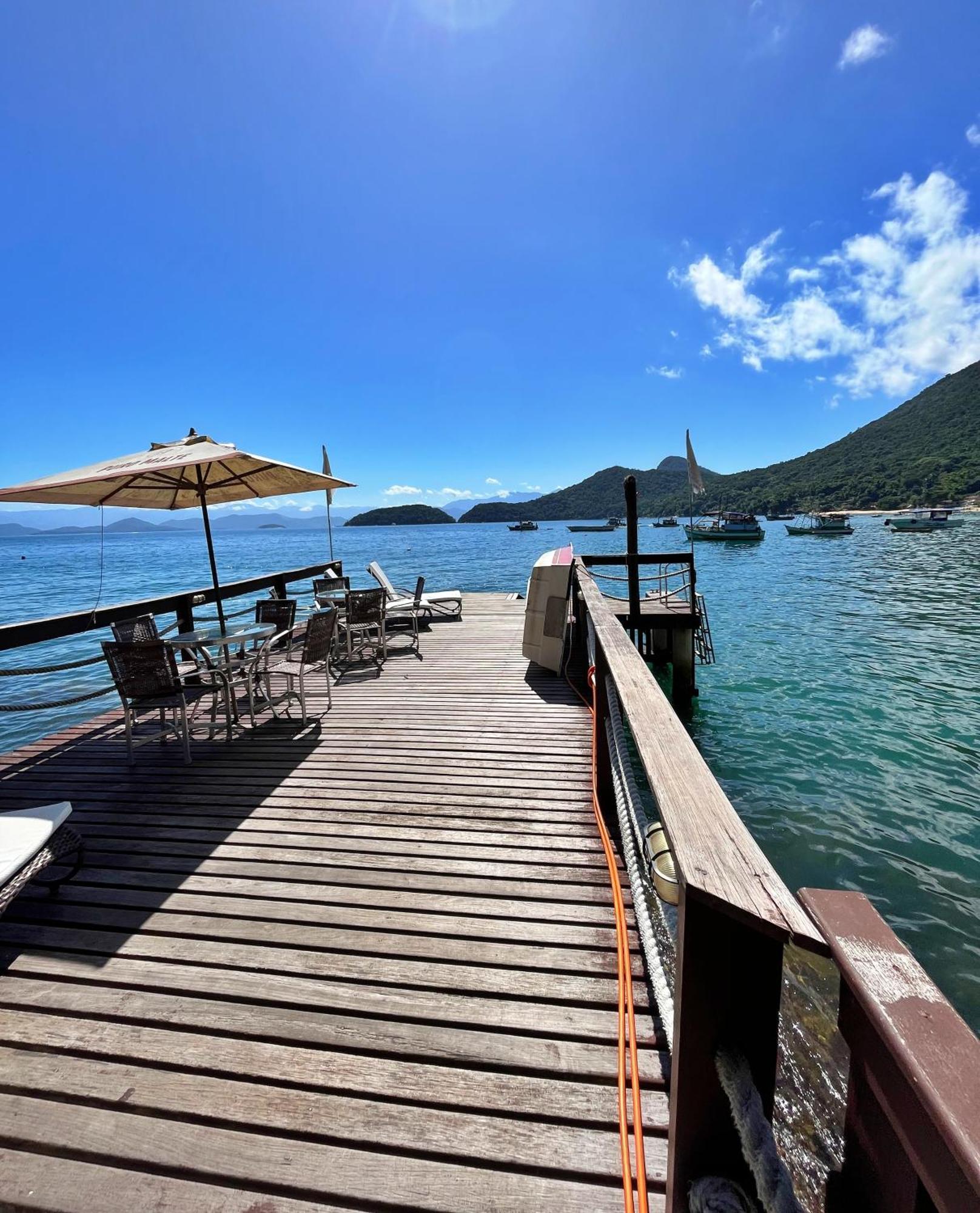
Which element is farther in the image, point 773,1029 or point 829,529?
point 829,529

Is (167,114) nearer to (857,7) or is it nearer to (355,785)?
(355,785)

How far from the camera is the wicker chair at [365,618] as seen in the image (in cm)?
709

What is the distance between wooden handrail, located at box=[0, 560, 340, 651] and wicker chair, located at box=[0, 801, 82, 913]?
1.75 meters

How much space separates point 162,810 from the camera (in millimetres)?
3604

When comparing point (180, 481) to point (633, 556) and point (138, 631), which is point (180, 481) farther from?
point (633, 556)

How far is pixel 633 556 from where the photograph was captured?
830 cm

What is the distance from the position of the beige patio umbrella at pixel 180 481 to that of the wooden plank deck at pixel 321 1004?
244cm

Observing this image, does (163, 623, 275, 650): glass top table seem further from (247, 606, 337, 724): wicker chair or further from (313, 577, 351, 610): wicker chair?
(313, 577, 351, 610): wicker chair

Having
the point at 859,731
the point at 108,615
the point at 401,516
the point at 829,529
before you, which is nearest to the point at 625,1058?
the point at 108,615

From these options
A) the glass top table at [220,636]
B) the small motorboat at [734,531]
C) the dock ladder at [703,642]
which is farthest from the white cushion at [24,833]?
the small motorboat at [734,531]

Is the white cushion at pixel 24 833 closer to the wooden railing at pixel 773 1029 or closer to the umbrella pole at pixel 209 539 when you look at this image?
the wooden railing at pixel 773 1029

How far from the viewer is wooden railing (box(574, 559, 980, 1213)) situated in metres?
0.54

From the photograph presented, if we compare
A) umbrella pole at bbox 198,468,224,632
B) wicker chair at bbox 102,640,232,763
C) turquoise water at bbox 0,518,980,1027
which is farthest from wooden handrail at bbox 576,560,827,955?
umbrella pole at bbox 198,468,224,632

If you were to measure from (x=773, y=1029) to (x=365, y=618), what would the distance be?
21.9 feet
